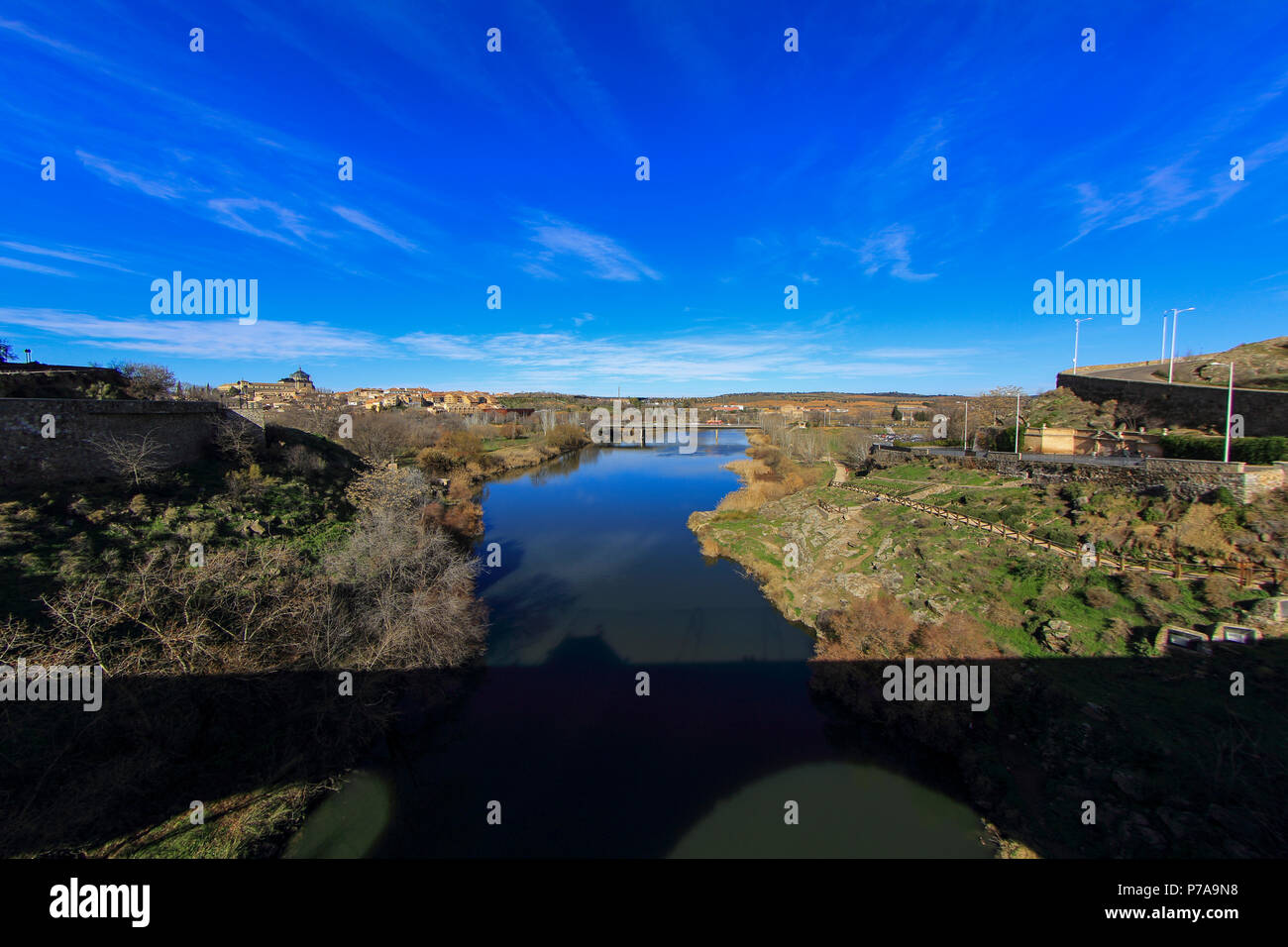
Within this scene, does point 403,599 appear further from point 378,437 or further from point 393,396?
point 393,396

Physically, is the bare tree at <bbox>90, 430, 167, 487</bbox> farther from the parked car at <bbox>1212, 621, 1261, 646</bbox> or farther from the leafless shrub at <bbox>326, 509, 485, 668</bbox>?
the parked car at <bbox>1212, 621, 1261, 646</bbox>

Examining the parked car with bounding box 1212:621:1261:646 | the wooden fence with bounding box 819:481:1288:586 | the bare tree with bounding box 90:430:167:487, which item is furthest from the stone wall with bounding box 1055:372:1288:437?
the bare tree with bounding box 90:430:167:487

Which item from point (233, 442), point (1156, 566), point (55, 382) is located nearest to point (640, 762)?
point (1156, 566)

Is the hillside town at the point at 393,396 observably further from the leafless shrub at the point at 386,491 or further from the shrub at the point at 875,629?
the shrub at the point at 875,629

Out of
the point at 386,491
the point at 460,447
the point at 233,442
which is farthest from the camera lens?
the point at 460,447

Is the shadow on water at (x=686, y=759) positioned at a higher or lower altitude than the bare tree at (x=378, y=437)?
lower

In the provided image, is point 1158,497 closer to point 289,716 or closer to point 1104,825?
point 1104,825

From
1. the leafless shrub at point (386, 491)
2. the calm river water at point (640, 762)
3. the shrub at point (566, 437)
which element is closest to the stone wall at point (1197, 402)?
the calm river water at point (640, 762)
